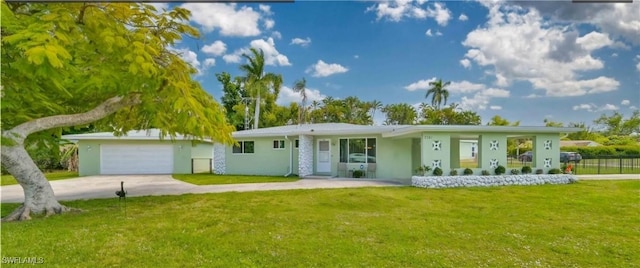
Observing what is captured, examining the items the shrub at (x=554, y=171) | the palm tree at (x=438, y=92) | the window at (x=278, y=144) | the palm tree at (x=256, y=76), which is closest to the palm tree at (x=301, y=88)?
the palm tree at (x=256, y=76)

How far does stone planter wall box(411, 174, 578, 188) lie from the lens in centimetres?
1340

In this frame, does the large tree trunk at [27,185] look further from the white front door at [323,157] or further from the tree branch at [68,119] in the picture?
the white front door at [323,157]

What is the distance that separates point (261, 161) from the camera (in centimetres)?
1980

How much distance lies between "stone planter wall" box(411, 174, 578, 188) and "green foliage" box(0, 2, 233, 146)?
776 centimetres

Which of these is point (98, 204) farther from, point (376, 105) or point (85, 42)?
point (376, 105)

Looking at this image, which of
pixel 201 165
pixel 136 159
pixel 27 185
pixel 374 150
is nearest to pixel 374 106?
pixel 201 165

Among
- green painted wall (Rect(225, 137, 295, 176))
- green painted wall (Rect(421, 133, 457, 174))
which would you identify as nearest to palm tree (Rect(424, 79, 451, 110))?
green painted wall (Rect(225, 137, 295, 176))

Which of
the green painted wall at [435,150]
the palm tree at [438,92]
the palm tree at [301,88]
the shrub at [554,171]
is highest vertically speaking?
the palm tree at [438,92]

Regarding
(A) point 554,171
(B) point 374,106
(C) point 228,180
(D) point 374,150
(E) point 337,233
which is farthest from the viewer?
(B) point 374,106

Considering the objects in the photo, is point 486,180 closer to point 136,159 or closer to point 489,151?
point 489,151

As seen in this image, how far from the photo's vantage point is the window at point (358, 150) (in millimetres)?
17234

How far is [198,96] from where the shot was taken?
30.0ft

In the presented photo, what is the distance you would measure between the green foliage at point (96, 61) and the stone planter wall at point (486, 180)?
25.4 ft

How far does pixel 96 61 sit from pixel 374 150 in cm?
1208
